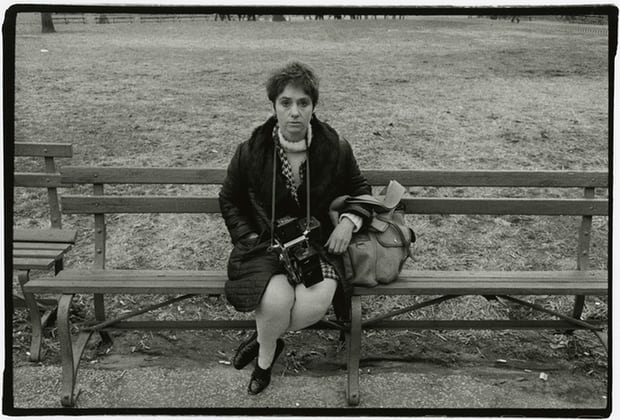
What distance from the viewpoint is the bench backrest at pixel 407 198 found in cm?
376

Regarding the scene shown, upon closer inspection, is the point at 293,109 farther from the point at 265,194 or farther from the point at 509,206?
the point at 509,206

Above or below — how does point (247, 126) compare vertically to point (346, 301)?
above

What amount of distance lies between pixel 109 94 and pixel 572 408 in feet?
17.3

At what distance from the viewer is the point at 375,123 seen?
6.30 metres

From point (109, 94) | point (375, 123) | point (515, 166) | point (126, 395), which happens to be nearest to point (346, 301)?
point (126, 395)

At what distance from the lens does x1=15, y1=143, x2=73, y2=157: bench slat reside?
13.1 ft

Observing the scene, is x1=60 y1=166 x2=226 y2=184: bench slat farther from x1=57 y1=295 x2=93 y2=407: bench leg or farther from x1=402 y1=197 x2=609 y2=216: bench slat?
x1=402 y1=197 x2=609 y2=216: bench slat

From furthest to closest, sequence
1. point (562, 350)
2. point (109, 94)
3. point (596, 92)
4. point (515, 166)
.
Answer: point (109, 94) → point (596, 92) → point (515, 166) → point (562, 350)

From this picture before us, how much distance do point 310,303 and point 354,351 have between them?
0.38m

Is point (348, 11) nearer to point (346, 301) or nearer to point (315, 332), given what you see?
point (346, 301)

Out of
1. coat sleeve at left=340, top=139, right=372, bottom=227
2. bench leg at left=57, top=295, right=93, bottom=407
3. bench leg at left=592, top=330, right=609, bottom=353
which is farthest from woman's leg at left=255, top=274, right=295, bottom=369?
bench leg at left=592, top=330, right=609, bottom=353

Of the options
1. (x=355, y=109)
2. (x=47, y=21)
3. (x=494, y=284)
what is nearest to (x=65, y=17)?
(x=47, y=21)

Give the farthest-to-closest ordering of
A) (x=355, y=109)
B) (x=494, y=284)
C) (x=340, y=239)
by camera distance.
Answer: (x=355, y=109) < (x=494, y=284) < (x=340, y=239)

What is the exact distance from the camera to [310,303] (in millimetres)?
3223
